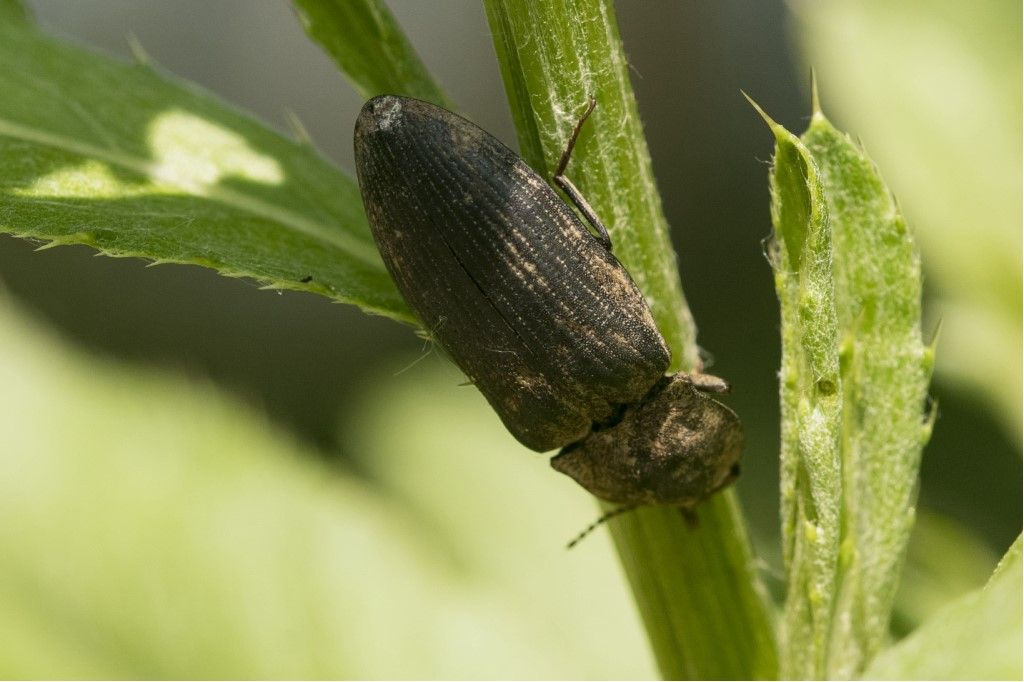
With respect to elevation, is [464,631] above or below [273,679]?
below

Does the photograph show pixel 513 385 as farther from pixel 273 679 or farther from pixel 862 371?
pixel 273 679

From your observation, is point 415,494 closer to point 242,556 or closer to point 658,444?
point 242,556

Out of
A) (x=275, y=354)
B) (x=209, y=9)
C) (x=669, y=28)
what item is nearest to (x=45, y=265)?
(x=275, y=354)

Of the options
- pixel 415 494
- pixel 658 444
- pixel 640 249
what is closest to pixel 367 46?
pixel 640 249

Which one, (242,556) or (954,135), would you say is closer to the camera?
(954,135)

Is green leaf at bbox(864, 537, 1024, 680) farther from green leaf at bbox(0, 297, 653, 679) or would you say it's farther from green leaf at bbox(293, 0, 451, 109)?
green leaf at bbox(0, 297, 653, 679)

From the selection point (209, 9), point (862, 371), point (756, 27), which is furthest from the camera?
point (209, 9)
